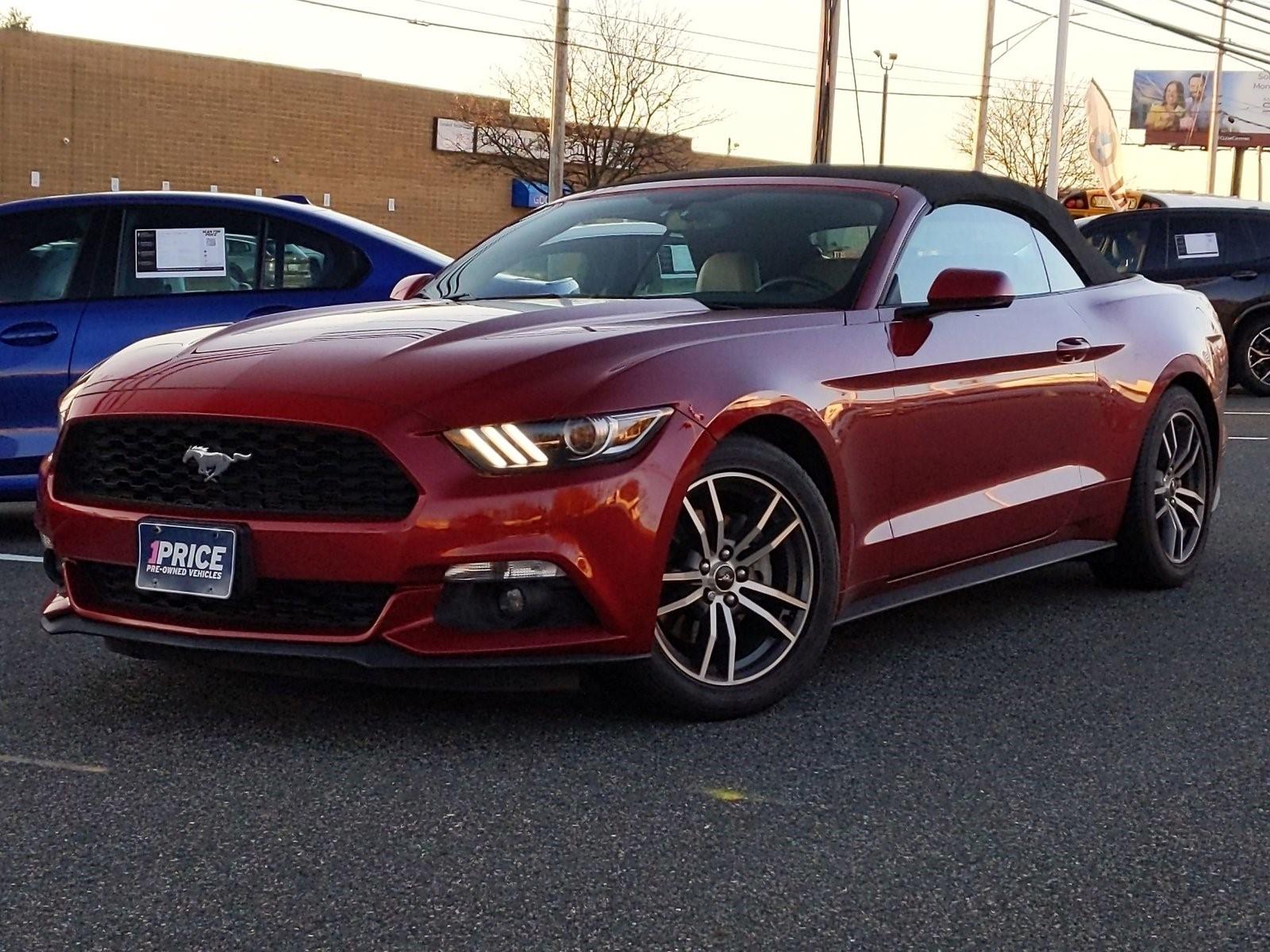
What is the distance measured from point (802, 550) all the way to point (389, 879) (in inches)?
68.0

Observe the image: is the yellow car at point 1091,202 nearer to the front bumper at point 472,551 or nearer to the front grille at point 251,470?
the front bumper at point 472,551

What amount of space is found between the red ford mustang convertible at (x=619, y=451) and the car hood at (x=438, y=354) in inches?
0.5

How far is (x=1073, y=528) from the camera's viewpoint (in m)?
6.13

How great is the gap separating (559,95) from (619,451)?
28432 millimetres

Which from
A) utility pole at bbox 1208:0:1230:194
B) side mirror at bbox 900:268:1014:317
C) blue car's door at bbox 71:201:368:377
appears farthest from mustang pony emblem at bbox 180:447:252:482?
utility pole at bbox 1208:0:1230:194

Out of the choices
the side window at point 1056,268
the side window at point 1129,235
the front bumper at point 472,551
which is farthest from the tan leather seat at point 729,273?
the side window at point 1129,235

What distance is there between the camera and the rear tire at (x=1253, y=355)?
680 inches

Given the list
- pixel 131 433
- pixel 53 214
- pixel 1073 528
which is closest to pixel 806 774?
pixel 131 433

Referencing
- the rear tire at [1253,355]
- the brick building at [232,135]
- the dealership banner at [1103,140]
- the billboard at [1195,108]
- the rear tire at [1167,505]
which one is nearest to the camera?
the rear tire at [1167,505]

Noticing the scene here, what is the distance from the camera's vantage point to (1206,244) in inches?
680

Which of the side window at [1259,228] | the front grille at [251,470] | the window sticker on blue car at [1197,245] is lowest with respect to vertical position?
the front grille at [251,470]

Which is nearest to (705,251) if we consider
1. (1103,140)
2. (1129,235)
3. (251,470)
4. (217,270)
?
(251,470)

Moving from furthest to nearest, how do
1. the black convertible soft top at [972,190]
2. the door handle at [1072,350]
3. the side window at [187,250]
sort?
the side window at [187,250] < the door handle at [1072,350] < the black convertible soft top at [972,190]

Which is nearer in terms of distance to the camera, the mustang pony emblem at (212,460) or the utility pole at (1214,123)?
the mustang pony emblem at (212,460)
